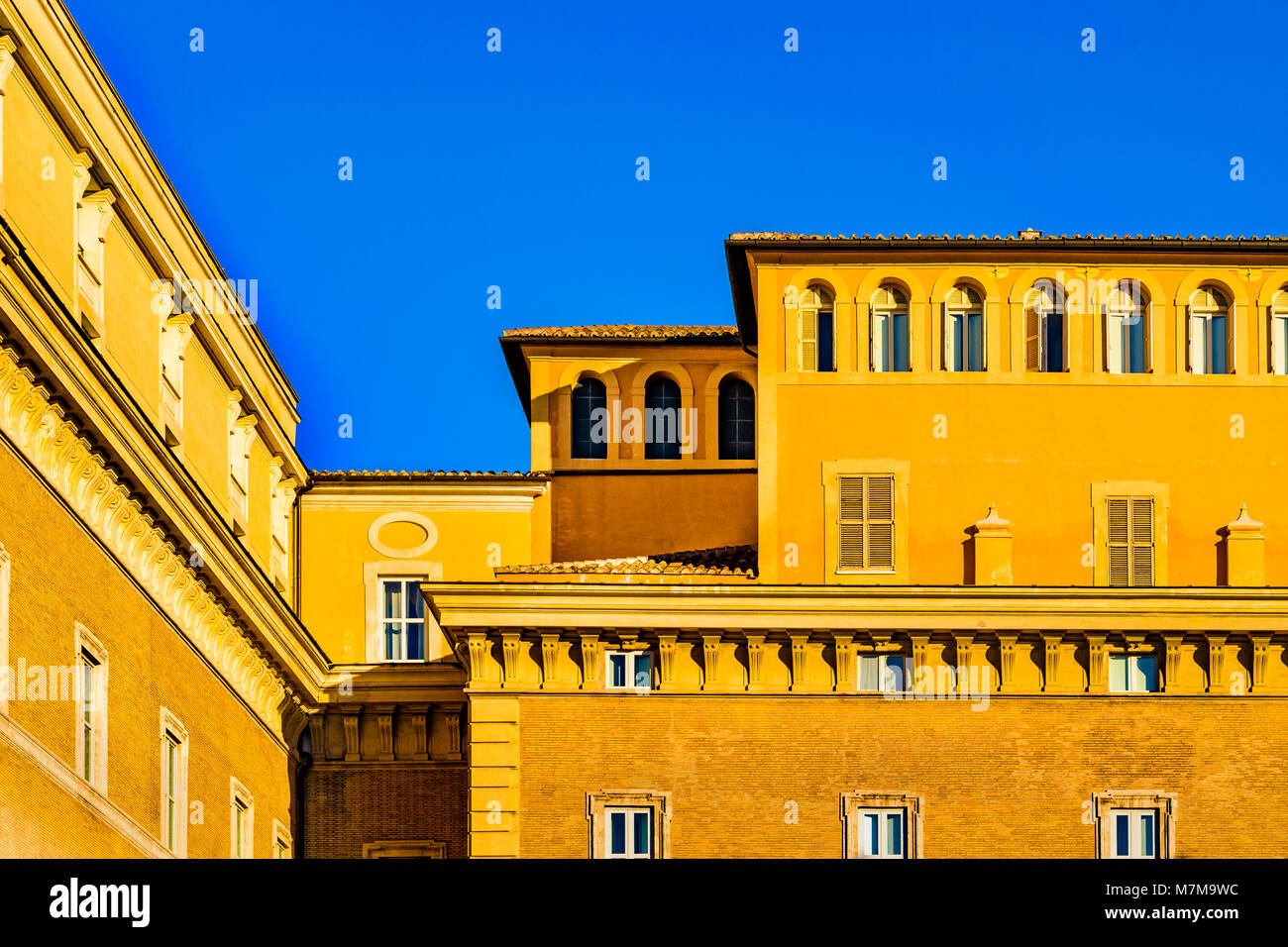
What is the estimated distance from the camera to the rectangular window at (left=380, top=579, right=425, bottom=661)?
47.1 metres

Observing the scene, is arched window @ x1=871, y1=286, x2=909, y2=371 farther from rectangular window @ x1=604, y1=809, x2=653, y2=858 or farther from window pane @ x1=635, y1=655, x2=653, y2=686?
rectangular window @ x1=604, y1=809, x2=653, y2=858

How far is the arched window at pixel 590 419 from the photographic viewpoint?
49.6 metres

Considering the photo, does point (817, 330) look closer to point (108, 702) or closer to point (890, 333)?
point (890, 333)

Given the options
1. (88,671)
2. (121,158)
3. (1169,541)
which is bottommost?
(88,671)

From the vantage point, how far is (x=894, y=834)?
4031 cm

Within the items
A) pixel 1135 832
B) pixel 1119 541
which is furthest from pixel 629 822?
pixel 1119 541

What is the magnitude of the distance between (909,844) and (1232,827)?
176 inches

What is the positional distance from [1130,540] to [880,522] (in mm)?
3669

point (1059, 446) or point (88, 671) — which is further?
point (1059, 446)

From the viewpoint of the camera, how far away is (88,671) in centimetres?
3344

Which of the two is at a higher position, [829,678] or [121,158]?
[121,158]

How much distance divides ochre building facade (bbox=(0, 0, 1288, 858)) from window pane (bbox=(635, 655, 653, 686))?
0.04 meters
